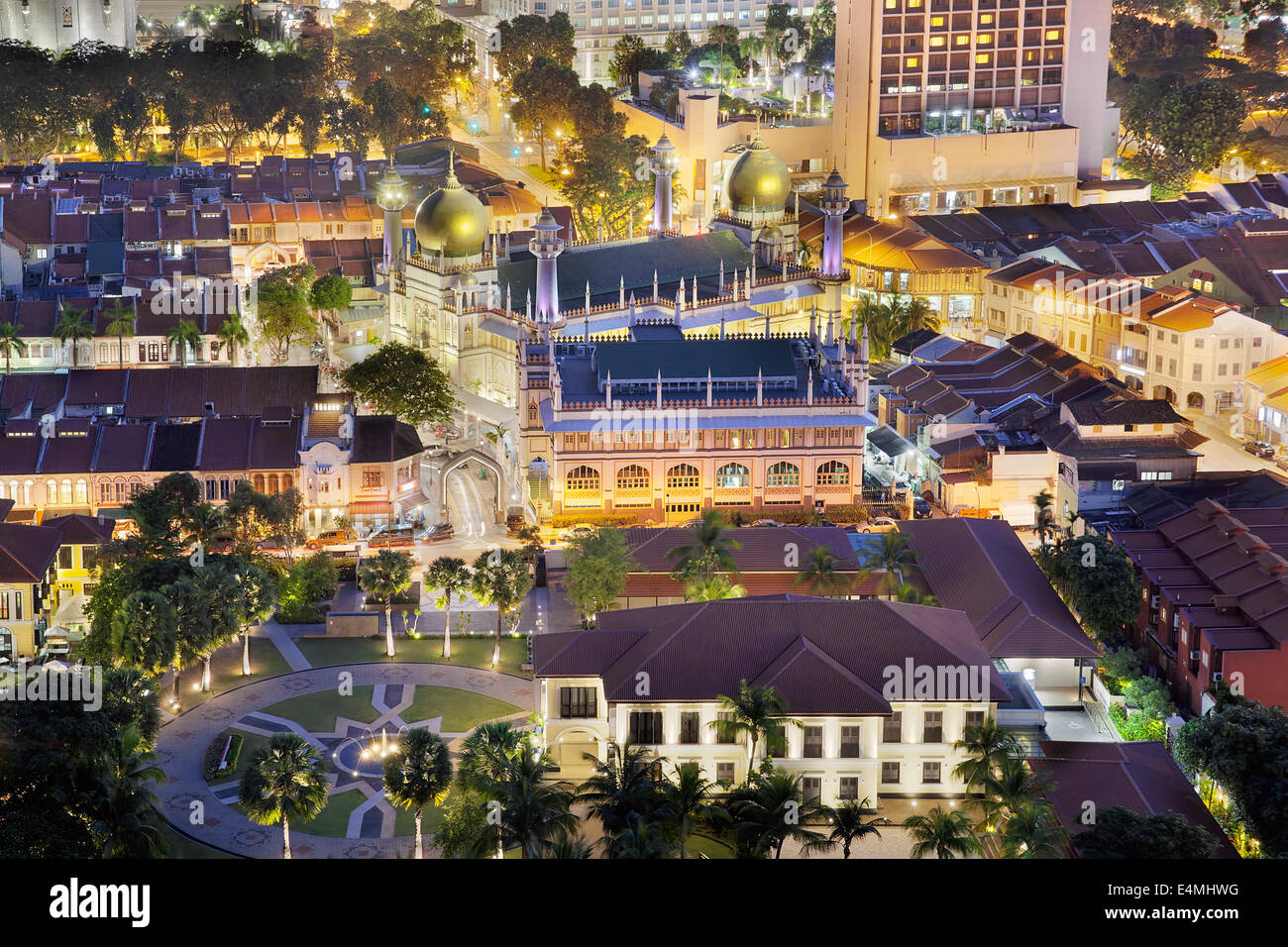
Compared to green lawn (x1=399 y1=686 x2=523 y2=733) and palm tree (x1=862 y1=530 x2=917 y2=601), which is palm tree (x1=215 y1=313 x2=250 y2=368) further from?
palm tree (x1=862 y1=530 x2=917 y2=601)

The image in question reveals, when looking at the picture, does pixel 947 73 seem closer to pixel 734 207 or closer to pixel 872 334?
pixel 734 207

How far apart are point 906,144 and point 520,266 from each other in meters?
57.0

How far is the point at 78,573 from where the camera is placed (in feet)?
261

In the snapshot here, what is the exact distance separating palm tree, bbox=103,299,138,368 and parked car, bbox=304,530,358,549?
3187cm

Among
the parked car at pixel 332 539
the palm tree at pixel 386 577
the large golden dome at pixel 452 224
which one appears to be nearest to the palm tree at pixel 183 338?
the large golden dome at pixel 452 224

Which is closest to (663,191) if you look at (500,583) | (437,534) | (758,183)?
(758,183)

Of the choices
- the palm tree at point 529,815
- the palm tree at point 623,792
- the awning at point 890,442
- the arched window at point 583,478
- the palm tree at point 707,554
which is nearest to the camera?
the palm tree at point 529,815

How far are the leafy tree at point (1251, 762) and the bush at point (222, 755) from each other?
3535 centimetres

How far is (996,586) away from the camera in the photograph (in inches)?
2825

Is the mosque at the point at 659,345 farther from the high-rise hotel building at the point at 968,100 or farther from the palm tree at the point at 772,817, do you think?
the palm tree at the point at 772,817

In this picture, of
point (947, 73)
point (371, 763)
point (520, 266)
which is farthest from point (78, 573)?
point (947, 73)

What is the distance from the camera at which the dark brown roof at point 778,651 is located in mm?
59000

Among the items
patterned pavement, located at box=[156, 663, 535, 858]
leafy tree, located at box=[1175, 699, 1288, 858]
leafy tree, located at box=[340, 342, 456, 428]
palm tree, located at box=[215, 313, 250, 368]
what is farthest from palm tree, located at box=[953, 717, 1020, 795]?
palm tree, located at box=[215, 313, 250, 368]

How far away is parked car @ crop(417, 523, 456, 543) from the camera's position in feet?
291
